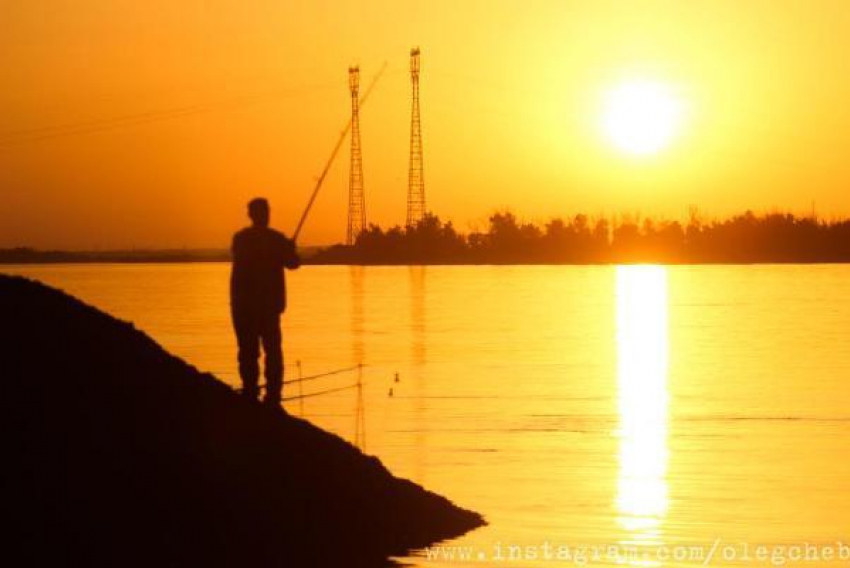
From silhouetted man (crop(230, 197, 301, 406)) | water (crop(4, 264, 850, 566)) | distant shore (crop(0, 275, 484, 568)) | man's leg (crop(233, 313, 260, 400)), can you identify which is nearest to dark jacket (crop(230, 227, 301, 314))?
silhouetted man (crop(230, 197, 301, 406))

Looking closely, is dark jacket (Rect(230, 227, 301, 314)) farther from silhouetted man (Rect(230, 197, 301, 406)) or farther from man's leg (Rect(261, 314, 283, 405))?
man's leg (Rect(261, 314, 283, 405))

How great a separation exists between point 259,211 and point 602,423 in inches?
762

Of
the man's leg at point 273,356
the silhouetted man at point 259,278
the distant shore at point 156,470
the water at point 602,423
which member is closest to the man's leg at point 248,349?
the silhouetted man at point 259,278

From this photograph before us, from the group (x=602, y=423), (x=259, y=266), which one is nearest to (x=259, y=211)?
(x=259, y=266)

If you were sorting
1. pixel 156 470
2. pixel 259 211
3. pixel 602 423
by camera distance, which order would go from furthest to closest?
pixel 602 423
pixel 259 211
pixel 156 470

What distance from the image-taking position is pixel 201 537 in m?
12.4

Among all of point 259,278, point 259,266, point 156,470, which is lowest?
point 156,470

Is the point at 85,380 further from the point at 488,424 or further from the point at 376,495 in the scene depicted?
the point at 488,424

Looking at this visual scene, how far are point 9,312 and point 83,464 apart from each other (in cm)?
253

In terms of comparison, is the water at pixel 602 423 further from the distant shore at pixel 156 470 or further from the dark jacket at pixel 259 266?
the dark jacket at pixel 259 266

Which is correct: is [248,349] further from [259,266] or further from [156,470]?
[156,470]

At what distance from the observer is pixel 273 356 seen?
15.1m

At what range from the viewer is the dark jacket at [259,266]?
47.7 ft

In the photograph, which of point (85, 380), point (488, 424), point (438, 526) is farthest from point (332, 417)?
point (85, 380)
